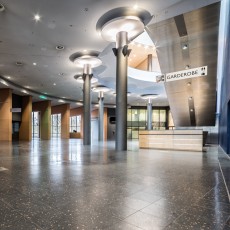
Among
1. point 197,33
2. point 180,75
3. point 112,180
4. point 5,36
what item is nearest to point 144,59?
point 197,33

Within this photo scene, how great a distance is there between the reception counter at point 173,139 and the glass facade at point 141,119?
75.8 feet

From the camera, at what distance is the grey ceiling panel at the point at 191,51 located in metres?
8.48

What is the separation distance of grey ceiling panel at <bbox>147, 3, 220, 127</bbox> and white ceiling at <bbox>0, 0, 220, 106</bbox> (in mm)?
1197

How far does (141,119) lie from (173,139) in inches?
984

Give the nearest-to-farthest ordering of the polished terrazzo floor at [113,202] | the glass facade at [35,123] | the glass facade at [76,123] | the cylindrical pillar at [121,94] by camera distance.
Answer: the polished terrazzo floor at [113,202]
the cylindrical pillar at [121,94]
the glass facade at [35,123]
the glass facade at [76,123]

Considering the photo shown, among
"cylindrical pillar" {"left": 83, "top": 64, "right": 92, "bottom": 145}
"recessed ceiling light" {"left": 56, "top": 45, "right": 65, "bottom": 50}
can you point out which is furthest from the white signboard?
"cylindrical pillar" {"left": 83, "top": 64, "right": 92, "bottom": 145}

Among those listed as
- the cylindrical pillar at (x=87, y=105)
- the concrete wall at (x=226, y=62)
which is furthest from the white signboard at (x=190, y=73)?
the cylindrical pillar at (x=87, y=105)

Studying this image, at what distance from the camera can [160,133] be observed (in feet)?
31.4

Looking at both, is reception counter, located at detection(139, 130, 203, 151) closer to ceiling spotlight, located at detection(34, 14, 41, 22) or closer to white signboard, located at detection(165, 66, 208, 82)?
white signboard, located at detection(165, 66, 208, 82)

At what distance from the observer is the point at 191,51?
10.4 meters

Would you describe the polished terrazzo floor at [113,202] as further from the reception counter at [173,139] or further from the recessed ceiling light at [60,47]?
the recessed ceiling light at [60,47]

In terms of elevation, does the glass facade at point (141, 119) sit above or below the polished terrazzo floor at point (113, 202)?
above

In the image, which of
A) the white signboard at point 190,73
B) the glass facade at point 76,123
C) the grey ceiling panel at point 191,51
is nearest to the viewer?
the white signboard at point 190,73

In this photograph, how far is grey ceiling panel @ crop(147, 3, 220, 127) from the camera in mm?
8484
